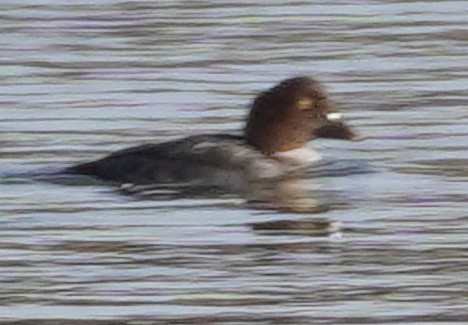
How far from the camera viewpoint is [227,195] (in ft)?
53.0

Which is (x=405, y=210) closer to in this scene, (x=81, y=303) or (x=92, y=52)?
(x=81, y=303)

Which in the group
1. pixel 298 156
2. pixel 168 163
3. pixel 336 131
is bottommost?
pixel 298 156

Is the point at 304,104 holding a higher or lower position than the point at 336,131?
higher

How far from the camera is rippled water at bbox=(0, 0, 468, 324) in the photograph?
40.6ft

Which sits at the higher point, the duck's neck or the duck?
the duck

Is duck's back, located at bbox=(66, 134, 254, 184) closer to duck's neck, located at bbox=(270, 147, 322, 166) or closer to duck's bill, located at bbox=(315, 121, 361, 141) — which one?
duck's neck, located at bbox=(270, 147, 322, 166)

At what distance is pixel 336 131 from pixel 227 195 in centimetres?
165

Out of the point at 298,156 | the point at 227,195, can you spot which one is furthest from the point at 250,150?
the point at 227,195

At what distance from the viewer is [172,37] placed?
2264 centimetres

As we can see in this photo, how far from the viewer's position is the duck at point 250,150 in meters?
16.5

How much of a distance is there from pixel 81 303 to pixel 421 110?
695cm

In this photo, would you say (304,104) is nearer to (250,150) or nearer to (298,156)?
(298,156)

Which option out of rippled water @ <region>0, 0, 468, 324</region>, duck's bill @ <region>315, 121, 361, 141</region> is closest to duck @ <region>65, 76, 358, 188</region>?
duck's bill @ <region>315, 121, 361, 141</region>

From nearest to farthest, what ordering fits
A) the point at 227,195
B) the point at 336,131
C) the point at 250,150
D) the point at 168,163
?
the point at 227,195 → the point at 168,163 → the point at 250,150 → the point at 336,131
